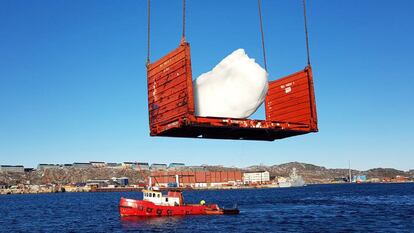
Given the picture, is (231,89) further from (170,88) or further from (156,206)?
(156,206)

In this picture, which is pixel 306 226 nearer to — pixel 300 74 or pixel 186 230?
pixel 186 230

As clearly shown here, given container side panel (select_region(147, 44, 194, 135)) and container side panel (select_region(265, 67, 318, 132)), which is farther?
container side panel (select_region(265, 67, 318, 132))

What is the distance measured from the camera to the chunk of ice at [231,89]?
1769cm

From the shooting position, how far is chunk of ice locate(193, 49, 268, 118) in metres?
17.7

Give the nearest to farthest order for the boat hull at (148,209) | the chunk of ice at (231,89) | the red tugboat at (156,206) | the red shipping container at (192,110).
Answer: the red shipping container at (192,110)
the chunk of ice at (231,89)
the boat hull at (148,209)
the red tugboat at (156,206)

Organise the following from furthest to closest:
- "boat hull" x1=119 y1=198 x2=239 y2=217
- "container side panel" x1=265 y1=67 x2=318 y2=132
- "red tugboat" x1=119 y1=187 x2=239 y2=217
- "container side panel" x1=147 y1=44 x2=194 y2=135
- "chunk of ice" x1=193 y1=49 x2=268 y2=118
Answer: "red tugboat" x1=119 y1=187 x2=239 y2=217 → "boat hull" x1=119 y1=198 x2=239 y2=217 → "container side panel" x1=265 y1=67 x2=318 y2=132 → "chunk of ice" x1=193 y1=49 x2=268 y2=118 → "container side panel" x1=147 y1=44 x2=194 y2=135

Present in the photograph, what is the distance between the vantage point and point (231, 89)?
17.5 meters

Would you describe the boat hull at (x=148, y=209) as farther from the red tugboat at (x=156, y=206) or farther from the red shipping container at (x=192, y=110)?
the red shipping container at (x=192, y=110)

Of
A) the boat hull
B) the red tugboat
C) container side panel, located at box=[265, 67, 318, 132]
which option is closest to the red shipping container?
container side panel, located at box=[265, 67, 318, 132]

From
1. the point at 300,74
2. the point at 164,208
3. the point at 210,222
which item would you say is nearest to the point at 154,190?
the point at 164,208

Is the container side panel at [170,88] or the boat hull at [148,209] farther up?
the container side panel at [170,88]

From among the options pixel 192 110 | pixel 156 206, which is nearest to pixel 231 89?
pixel 192 110

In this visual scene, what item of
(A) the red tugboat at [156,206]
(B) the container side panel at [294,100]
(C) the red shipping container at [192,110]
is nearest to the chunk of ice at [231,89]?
(C) the red shipping container at [192,110]

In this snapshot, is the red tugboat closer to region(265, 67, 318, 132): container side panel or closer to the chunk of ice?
region(265, 67, 318, 132): container side panel
